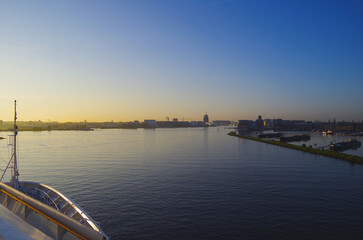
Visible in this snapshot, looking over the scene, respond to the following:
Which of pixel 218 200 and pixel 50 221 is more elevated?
pixel 50 221

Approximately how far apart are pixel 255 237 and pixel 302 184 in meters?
22.3

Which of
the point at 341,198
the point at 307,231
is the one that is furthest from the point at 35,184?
the point at 341,198

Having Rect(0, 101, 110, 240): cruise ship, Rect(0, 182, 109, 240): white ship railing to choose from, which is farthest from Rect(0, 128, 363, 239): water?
Rect(0, 182, 109, 240): white ship railing

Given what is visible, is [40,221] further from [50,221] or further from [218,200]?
[218,200]

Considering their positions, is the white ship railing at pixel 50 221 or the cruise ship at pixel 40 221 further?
the cruise ship at pixel 40 221

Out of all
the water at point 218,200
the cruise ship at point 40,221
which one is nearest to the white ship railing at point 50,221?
the cruise ship at point 40,221

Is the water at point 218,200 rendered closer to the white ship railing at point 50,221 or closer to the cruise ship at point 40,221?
the cruise ship at point 40,221

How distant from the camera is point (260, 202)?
28.5 m

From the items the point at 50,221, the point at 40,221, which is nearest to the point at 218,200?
the point at 40,221

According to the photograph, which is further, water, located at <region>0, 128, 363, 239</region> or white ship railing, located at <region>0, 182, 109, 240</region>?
water, located at <region>0, 128, 363, 239</region>

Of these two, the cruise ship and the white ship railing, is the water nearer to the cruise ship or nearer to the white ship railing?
the cruise ship

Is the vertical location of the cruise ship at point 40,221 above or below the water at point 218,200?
above

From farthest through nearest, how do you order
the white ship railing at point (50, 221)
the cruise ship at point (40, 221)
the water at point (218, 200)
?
the water at point (218, 200), the cruise ship at point (40, 221), the white ship railing at point (50, 221)

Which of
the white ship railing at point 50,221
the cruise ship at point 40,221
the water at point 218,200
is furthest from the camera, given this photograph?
the water at point 218,200
